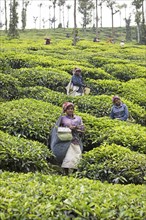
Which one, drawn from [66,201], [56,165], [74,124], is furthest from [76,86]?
[66,201]

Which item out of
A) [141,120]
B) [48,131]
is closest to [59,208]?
[48,131]

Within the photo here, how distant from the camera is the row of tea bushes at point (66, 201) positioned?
5.06 m

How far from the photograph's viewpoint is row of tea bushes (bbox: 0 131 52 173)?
748 cm

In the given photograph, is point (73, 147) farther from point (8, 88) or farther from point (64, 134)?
point (8, 88)

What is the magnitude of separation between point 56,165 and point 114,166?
1.52 metres

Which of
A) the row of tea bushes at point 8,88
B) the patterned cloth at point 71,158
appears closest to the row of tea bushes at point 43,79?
the row of tea bushes at point 8,88

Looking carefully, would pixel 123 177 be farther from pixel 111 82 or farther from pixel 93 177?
pixel 111 82

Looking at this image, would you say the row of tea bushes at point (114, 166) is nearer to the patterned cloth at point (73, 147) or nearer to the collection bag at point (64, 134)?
the patterned cloth at point (73, 147)

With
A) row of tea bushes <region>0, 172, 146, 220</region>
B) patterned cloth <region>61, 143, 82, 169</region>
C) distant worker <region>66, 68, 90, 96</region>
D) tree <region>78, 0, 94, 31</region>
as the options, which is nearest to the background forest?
row of tea bushes <region>0, 172, 146, 220</region>

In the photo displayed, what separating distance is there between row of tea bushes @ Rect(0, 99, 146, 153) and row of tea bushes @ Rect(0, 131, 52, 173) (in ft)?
3.37

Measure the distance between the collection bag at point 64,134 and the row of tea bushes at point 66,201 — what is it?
1.98 metres

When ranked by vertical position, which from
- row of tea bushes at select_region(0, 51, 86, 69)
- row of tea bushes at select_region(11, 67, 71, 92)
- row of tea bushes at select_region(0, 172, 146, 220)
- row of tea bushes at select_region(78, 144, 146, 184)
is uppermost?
row of tea bushes at select_region(0, 51, 86, 69)

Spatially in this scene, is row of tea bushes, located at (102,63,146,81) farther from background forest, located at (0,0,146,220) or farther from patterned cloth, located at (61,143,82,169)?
patterned cloth, located at (61,143,82,169)

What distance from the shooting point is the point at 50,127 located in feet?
31.9
